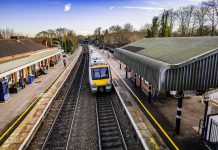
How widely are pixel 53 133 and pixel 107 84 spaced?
8.16 meters

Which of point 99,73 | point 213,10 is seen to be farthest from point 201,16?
point 99,73

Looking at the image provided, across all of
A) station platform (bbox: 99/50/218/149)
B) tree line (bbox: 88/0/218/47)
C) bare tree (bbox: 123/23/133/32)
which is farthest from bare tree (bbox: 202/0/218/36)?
bare tree (bbox: 123/23/133/32)

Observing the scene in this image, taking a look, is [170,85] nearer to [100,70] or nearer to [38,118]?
[38,118]

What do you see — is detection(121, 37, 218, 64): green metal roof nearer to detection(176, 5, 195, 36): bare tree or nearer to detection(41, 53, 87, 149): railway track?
detection(41, 53, 87, 149): railway track

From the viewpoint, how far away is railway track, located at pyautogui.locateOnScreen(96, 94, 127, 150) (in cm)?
1099

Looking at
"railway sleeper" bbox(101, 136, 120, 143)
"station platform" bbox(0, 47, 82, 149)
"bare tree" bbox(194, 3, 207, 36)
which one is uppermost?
"bare tree" bbox(194, 3, 207, 36)

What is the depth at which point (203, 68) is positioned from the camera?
1042cm

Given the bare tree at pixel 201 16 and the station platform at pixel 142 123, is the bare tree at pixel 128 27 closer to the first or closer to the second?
the bare tree at pixel 201 16

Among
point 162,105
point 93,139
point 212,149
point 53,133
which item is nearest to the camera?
point 212,149

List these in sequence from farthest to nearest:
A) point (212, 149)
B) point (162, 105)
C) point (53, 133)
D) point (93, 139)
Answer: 1. point (162, 105)
2. point (53, 133)
3. point (93, 139)
4. point (212, 149)

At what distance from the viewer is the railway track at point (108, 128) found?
1099cm

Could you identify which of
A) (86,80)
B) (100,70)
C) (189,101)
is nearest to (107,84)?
(100,70)

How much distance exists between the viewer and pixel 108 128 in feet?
42.8

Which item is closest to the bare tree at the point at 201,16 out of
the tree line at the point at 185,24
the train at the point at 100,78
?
the tree line at the point at 185,24
